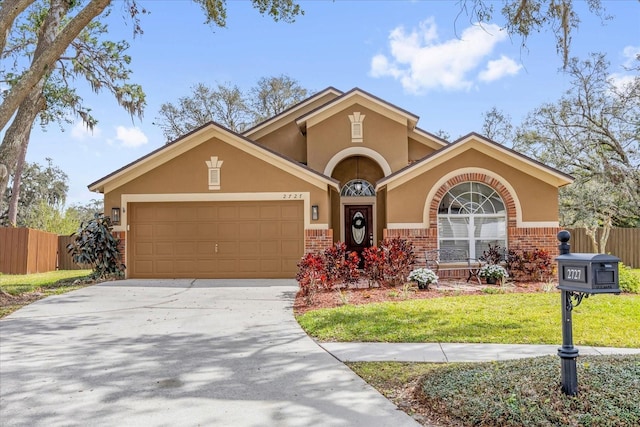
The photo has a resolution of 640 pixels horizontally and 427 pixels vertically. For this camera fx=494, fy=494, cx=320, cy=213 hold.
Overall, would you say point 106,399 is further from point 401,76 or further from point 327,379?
point 401,76

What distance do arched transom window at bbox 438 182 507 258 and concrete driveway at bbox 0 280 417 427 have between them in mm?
6577

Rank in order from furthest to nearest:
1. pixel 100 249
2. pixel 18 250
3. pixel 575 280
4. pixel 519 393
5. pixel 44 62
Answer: pixel 18 250 → pixel 100 249 → pixel 44 62 → pixel 519 393 → pixel 575 280

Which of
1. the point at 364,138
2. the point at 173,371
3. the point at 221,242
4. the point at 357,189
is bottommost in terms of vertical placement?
the point at 173,371

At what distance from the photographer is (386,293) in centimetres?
1141

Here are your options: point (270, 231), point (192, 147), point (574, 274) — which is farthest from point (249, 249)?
point (574, 274)

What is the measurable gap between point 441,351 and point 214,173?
10.1 metres

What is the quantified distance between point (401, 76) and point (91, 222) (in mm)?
12594

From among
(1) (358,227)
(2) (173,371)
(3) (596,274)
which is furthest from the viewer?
(1) (358,227)

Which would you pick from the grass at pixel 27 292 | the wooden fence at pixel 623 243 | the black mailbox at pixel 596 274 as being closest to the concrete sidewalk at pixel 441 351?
the black mailbox at pixel 596 274

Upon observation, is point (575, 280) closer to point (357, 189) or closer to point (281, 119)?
point (357, 189)

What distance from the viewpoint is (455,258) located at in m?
14.6

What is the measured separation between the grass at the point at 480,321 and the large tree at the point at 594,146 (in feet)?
49.6

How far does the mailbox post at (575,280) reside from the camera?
12.9 ft

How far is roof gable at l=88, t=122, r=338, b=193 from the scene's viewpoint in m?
14.7
